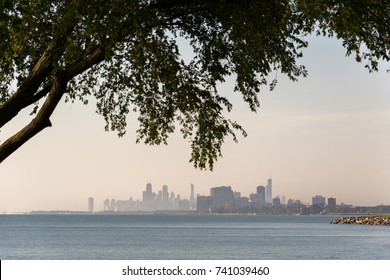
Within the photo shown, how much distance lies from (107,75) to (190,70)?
2456 millimetres

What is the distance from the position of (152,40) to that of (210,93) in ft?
9.39

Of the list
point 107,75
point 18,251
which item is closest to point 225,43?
point 107,75

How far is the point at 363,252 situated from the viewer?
9675cm

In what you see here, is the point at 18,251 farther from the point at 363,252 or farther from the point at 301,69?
the point at 301,69

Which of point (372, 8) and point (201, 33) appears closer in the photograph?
point (372, 8)

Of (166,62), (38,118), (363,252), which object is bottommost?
(363,252)

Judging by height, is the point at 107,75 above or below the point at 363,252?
above

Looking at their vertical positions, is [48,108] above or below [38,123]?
above

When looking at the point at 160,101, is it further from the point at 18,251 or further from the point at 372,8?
the point at 18,251

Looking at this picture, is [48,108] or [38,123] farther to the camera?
[48,108]
